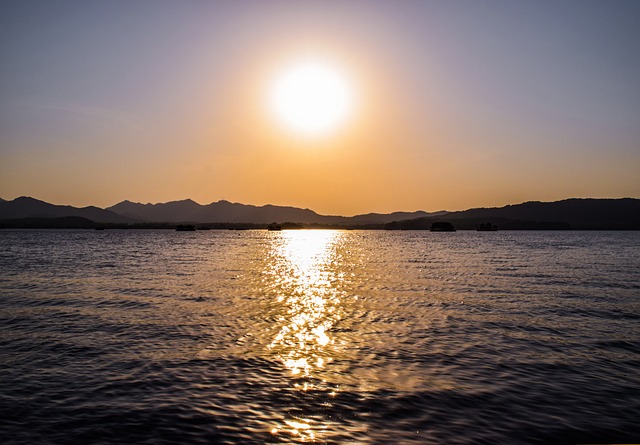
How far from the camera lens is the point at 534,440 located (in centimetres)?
1017

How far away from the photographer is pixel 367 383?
1385 cm

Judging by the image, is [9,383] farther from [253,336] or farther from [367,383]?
[367,383]

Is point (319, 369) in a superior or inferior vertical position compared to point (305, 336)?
superior

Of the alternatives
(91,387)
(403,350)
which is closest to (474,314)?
(403,350)

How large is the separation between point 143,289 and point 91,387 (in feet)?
80.7

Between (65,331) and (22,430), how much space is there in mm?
11791

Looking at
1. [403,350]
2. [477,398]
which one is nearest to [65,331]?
[403,350]

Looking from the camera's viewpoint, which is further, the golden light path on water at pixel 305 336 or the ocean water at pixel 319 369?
the golden light path on water at pixel 305 336

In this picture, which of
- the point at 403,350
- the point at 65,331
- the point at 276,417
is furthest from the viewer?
the point at 65,331

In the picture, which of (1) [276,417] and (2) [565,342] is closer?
(1) [276,417]

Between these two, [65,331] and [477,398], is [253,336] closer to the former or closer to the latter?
[65,331]

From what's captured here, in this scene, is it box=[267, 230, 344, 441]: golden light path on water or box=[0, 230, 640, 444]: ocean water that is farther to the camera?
box=[267, 230, 344, 441]: golden light path on water

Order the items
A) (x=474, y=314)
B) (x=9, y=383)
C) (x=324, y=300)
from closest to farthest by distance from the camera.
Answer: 1. (x=9, y=383)
2. (x=474, y=314)
3. (x=324, y=300)

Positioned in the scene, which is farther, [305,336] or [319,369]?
[305,336]
